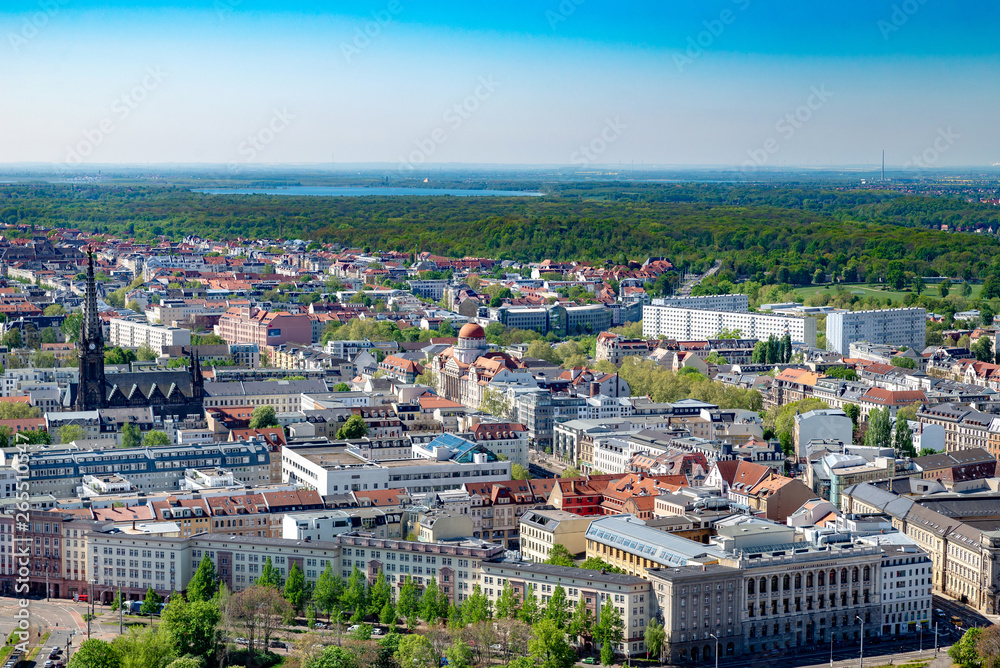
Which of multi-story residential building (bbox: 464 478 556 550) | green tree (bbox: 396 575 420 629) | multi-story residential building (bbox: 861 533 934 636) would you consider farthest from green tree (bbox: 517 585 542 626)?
multi-story residential building (bbox: 861 533 934 636)

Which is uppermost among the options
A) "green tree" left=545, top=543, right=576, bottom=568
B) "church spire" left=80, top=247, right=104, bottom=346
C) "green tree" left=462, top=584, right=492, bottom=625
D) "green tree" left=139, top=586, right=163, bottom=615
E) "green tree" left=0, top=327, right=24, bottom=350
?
"church spire" left=80, top=247, right=104, bottom=346

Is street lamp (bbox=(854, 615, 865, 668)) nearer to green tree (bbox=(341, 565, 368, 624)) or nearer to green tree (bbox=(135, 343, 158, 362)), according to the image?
green tree (bbox=(341, 565, 368, 624))

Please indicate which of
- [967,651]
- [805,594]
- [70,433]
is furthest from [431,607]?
[70,433]

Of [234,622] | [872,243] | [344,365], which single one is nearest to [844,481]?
[234,622]

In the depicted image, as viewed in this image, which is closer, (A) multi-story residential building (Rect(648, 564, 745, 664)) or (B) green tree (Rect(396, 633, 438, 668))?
(B) green tree (Rect(396, 633, 438, 668))

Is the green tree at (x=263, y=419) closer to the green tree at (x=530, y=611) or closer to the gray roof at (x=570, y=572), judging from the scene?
the gray roof at (x=570, y=572)

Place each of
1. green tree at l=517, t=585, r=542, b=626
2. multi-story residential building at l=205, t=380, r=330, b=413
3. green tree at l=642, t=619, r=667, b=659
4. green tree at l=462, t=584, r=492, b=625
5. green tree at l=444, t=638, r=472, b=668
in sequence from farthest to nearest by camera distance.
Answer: multi-story residential building at l=205, t=380, r=330, b=413 < green tree at l=462, t=584, r=492, b=625 < green tree at l=517, t=585, r=542, b=626 < green tree at l=642, t=619, r=667, b=659 < green tree at l=444, t=638, r=472, b=668

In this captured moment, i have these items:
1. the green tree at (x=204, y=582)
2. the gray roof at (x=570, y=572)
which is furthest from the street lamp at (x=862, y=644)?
the green tree at (x=204, y=582)
